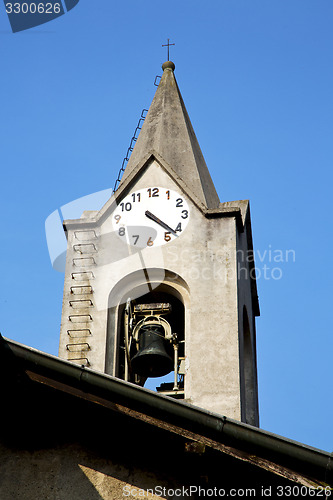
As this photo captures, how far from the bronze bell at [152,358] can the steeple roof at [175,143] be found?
127 inches

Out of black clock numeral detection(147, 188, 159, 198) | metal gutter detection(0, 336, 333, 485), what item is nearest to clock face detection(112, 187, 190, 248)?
black clock numeral detection(147, 188, 159, 198)

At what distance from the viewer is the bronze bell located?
15.2 meters

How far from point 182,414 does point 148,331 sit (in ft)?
26.2

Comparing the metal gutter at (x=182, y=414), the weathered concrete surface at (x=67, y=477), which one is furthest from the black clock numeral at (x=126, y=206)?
the weathered concrete surface at (x=67, y=477)

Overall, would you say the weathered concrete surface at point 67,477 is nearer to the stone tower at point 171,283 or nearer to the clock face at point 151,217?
the stone tower at point 171,283

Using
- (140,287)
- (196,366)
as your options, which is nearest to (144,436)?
(196,366)

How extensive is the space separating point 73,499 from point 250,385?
32.6 feet

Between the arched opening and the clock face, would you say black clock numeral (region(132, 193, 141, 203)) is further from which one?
the arched opening

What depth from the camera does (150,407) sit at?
315 inches

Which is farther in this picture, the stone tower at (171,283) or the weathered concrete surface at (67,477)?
the stone tower at (171,283)

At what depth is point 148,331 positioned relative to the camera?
1589cm

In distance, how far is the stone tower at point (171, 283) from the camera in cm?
1574

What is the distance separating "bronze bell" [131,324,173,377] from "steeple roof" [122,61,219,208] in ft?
10.6

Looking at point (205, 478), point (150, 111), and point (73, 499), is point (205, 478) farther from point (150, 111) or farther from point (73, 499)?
point (150, 111)
